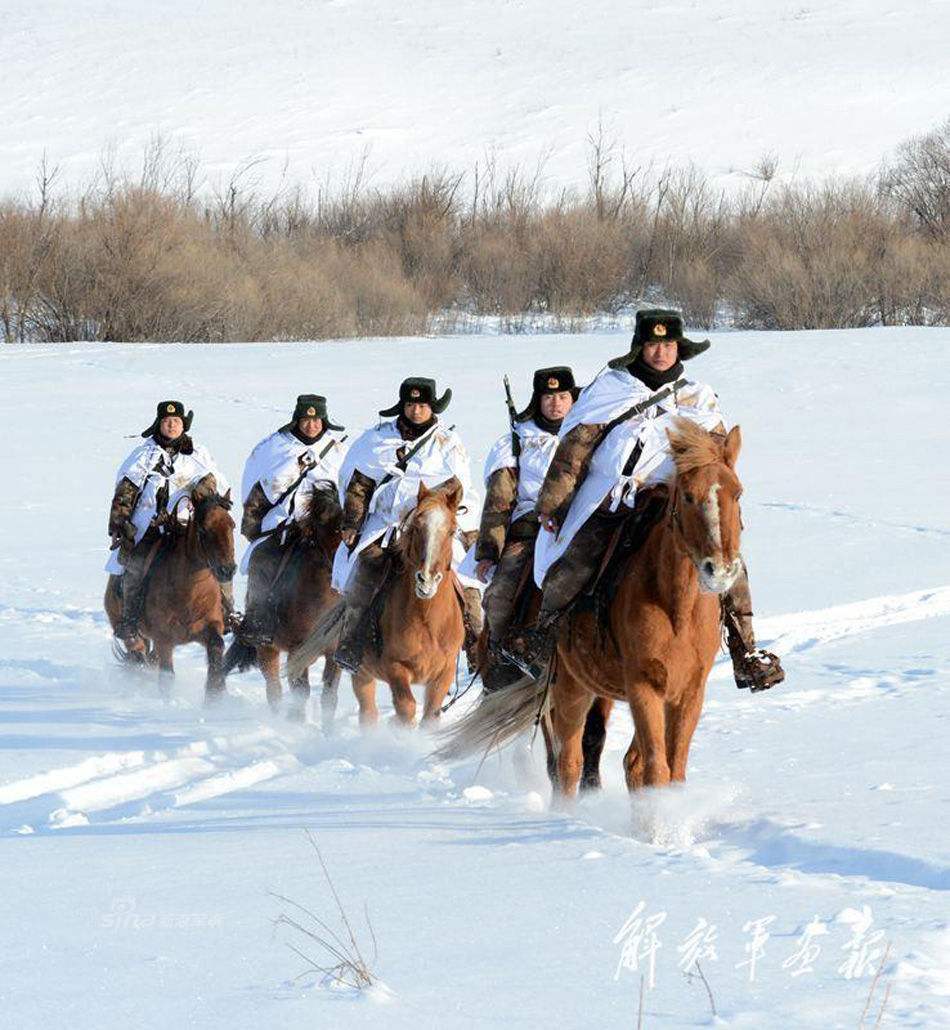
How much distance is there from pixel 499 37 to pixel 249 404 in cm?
6196

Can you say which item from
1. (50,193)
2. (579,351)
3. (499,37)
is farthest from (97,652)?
(499,37)

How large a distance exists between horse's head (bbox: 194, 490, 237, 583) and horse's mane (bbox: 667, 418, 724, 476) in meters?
4.79

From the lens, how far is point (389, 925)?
5.09m

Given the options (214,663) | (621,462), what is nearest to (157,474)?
(214,663)

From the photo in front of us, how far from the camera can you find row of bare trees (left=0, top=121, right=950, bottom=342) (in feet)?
121

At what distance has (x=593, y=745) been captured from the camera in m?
7.93

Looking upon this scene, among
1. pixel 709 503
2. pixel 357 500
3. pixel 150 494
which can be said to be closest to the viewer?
pixel 709 503

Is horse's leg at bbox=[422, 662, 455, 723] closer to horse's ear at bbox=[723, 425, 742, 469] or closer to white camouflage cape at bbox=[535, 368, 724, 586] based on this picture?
white camouflage cape at bbox=[535, 368, 724, 586]

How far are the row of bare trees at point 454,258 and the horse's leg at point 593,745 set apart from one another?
1161 inches

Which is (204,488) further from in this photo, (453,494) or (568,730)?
(568,730)

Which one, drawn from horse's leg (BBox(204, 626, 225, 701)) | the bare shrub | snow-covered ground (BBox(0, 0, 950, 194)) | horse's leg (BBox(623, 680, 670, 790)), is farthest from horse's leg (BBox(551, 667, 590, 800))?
snow-covered ground (BBox(0, 0, 950, 194))

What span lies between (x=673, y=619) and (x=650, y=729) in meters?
0.43

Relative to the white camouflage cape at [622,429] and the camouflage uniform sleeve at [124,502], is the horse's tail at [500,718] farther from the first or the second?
the camouflage uniform sleeve at [124,502]

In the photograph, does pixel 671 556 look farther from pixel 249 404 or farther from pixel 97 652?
pixel 249 404
